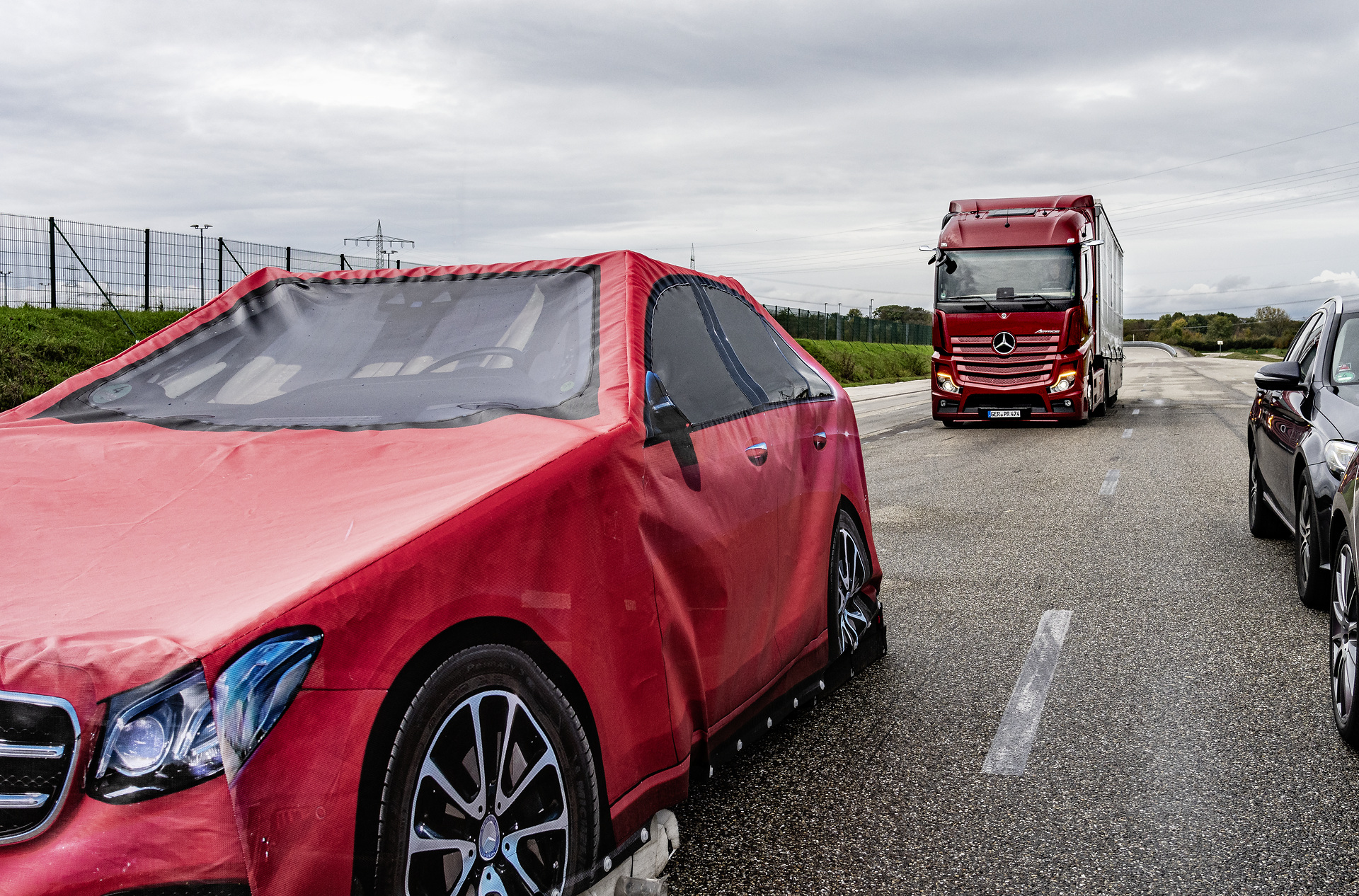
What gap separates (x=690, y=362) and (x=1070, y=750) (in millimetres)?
1909

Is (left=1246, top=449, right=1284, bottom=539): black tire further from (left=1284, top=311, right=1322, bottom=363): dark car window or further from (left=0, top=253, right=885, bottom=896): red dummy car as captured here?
(left=0, top=253, right=885, bottom=896): red dummy car

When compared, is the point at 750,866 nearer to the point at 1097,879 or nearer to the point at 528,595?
the point at 1097,879

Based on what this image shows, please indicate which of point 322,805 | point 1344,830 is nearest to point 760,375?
point 1344,830

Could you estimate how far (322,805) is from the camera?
1.90 m

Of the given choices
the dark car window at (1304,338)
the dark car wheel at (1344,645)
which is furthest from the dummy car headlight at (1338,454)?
the dark car window at (1304,338)

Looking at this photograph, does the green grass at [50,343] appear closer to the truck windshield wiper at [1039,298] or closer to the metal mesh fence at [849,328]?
the truck windshield wiper at [1039,298]

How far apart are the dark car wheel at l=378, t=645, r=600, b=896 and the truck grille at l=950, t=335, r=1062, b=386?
676 inches

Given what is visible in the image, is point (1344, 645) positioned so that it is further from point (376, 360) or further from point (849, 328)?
point (849, 328)

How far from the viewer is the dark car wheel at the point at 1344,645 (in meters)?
3.93

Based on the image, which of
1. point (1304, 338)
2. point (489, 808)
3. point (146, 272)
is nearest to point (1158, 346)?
point (146, 272)

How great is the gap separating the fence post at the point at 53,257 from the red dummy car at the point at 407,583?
2292 cm

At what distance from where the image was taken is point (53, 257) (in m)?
24.0

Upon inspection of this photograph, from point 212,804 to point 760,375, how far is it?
8.93 ft

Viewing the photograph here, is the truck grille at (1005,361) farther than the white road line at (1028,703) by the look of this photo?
Yes
